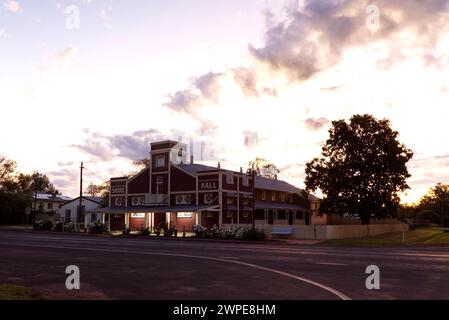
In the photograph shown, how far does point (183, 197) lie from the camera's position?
197 ft

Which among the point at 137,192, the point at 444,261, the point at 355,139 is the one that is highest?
the point at 355,139

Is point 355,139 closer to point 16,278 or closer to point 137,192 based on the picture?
point 137,192

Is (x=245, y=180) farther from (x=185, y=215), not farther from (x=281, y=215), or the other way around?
(x=281, y=215)

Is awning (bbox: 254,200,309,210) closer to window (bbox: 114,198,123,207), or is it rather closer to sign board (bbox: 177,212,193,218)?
sign board (bbox: 177,212,193,218)

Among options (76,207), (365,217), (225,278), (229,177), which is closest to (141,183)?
(229,177)

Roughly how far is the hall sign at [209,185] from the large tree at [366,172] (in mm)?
12096

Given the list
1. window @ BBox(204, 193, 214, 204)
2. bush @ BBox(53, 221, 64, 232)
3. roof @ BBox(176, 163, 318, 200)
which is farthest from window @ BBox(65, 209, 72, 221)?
window @ BBox(204, 193, 214, 204)

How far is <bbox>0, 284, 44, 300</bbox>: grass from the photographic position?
33.1 ft

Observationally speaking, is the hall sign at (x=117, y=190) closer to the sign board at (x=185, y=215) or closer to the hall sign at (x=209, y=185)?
the sign board at (x=185, y=215)

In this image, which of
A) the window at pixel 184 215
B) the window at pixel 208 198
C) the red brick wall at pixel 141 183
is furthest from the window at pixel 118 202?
the window at pixel 208 198

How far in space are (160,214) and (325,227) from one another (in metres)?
24.4

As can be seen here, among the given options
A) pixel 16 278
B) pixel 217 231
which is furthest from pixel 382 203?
pixel 16 278

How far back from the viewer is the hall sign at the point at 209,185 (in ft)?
188
